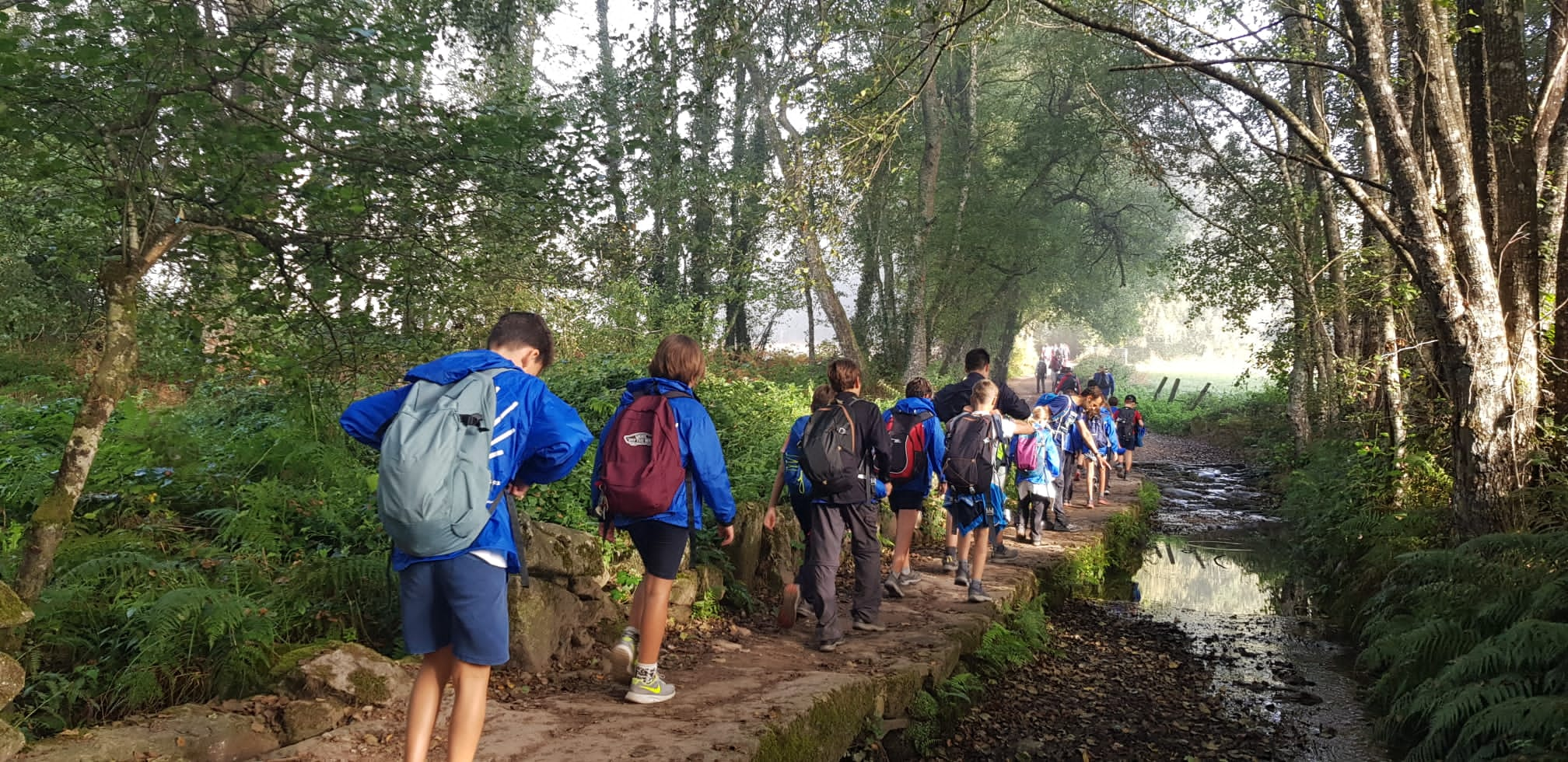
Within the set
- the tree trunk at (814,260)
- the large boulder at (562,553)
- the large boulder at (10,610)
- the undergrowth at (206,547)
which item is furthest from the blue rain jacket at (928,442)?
the tree trunk at (814,260)

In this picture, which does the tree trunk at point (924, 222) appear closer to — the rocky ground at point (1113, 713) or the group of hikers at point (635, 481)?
the group of hikers at point (635, 481)

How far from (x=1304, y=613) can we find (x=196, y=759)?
30.0 feet

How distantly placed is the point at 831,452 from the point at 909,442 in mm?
1382

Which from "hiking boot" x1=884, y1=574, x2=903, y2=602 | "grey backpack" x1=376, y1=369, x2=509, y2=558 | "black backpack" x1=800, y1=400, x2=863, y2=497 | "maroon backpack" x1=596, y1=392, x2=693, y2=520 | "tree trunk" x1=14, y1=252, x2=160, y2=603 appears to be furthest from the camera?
"hiking boot" x1=884, y1=574, x2=903, y2=602

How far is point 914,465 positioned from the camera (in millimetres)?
6879

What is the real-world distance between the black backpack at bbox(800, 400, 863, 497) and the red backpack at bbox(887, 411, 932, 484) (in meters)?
1.00

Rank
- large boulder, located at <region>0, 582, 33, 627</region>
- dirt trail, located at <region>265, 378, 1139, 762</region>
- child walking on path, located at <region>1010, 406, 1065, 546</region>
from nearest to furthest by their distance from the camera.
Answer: large boulder, located at <region>0, 582, 33, 627</region>
dirt trail, located at <region>265, 378, 1139, 762</region>
child walking on path, located at <region>1010, 406, 1065, 546</region>

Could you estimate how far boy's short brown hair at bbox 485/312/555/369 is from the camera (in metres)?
3.39

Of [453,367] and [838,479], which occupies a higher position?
[453,367]

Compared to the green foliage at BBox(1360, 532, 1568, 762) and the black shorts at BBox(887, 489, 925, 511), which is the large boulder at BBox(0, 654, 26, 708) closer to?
the black shorts at BBox(887, 489, 925, 511)

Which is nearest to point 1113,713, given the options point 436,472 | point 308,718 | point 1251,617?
point 1251,617

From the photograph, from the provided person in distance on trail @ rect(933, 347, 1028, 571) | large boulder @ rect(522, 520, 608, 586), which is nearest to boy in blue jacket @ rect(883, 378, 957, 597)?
person in distance on trail @ rect(933, 347, 1028, 571)

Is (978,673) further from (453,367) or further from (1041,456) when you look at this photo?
(453,367)

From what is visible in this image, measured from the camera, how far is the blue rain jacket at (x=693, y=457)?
14.4ft
